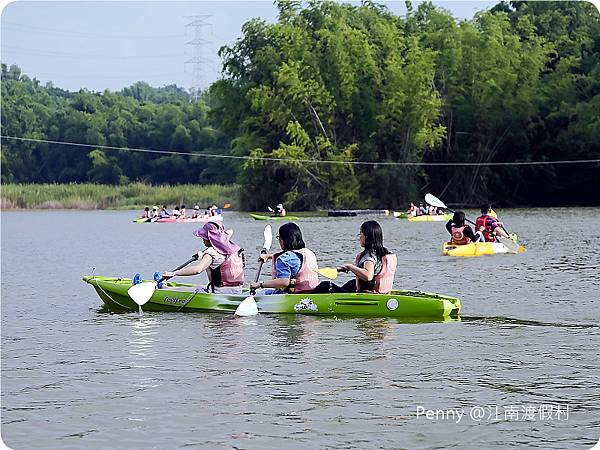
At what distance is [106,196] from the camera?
48.1 meters

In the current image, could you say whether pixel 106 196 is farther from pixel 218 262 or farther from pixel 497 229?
pixel 218 262

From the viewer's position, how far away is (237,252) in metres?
11.3

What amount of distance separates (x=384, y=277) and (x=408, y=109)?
109ft

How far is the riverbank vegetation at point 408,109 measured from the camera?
43.2m

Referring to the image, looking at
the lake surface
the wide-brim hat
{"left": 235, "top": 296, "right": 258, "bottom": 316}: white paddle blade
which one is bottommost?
the lake surface

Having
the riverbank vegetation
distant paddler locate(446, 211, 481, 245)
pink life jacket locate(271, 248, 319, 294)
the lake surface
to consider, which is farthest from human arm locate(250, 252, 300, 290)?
the riverbank vegetation

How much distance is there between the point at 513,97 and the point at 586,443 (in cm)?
3859

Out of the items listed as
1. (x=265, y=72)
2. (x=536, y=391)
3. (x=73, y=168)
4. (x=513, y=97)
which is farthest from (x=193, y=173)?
(x=536, y=391)

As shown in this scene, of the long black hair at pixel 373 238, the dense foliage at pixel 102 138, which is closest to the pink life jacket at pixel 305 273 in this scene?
the long black hair at pixel 373 238

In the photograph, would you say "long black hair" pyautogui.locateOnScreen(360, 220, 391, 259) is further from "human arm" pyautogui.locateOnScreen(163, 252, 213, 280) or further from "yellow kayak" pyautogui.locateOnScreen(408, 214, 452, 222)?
"yellow kayak" pyautogui.locateOnScreen(408, 214, 452, 222)

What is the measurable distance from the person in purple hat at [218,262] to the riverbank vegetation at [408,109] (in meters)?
31.3

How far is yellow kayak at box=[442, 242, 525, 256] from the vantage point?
1856 cm

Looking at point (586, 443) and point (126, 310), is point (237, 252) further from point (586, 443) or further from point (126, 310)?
point (586, 443)

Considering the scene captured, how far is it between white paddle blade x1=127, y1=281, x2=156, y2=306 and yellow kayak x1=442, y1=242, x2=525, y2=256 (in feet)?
27.4
